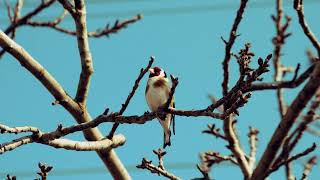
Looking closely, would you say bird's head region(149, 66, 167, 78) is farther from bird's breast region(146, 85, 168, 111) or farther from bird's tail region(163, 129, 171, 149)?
bird's tail region(163, 129, 171, 149)

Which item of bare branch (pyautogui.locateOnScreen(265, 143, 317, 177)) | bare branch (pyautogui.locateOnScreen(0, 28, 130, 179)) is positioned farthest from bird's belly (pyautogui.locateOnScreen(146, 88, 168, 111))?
bare branch (pyautogui.locateOnScreen(265, 143, 317, 177))

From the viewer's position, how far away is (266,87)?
2859 millimetres

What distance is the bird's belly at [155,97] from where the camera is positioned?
492cm

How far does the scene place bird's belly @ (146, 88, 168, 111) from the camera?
16.1ft

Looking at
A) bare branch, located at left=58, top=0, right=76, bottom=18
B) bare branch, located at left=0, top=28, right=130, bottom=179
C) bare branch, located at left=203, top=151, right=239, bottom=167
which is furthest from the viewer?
bare branch, located at left=203, top=151, right=239, bottom=167

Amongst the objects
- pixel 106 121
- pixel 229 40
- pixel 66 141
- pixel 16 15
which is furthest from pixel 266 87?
pixel 16 15

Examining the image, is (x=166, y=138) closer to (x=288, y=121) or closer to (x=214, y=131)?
(x=214, y=131)

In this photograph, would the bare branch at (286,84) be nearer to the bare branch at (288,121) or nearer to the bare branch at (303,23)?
the bare branch at (288,121)

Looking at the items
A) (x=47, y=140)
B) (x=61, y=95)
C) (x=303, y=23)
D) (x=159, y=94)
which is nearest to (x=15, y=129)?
(x=47, y=140)

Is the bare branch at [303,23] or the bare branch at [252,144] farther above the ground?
the bare branch at [252,144]

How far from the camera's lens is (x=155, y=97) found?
4.96 meters

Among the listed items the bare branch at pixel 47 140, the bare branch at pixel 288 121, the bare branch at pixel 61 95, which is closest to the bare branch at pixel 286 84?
the bare branch at pixel 288 121

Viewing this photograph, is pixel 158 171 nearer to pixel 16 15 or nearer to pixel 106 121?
pixel 106 121

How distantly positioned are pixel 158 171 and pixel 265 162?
1050 mm
